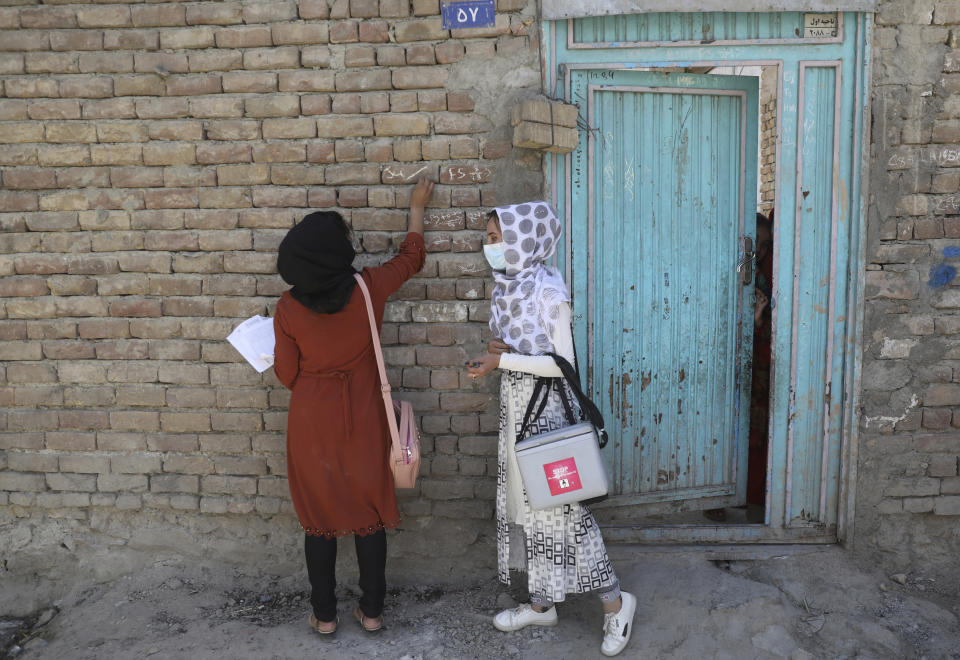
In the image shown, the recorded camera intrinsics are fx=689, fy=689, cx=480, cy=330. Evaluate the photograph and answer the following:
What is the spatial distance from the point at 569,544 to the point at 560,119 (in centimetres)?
179

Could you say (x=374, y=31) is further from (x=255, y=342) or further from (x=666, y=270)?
(x=666, y=270)

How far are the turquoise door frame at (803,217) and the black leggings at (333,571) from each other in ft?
4.23

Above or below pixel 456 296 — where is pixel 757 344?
below

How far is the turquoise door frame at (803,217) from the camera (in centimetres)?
312

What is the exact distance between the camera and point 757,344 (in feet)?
12.0

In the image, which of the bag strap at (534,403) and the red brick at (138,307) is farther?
the red brick at (138,307)

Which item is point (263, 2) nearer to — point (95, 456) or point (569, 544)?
point (95, 456)

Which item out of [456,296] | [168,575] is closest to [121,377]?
[168,575]

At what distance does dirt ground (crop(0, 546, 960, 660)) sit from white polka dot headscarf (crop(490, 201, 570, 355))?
1280 mm

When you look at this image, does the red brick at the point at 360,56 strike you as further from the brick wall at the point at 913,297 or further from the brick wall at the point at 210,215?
the brick wall at the point at 913,297

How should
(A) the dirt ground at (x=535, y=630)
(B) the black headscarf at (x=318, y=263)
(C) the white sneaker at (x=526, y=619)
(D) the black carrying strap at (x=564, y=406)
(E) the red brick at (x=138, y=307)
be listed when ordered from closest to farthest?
(B) the black headscarf at (x=318, y=263) < (D) the black carrying strap at (x=564, y=406) < (A) the dirt ground at (x=535, y=630) < (C) the white sneaker at (x=526, y=619) < (E) the red brick at (x=138, y=307)

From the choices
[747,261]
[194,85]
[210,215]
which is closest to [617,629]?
[747,261]

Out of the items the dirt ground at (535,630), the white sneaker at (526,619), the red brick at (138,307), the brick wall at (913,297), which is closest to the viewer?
the dirt ground at (535,630)

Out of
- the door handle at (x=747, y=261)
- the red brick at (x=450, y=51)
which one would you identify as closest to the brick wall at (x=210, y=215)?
the red brick at (x=450, y=51)
